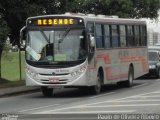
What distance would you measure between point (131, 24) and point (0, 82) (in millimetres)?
6870

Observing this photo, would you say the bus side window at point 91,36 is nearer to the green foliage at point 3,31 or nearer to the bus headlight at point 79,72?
the bus headlight at point 79,72

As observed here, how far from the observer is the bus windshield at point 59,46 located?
75.2 feet

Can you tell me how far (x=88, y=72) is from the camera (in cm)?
2320

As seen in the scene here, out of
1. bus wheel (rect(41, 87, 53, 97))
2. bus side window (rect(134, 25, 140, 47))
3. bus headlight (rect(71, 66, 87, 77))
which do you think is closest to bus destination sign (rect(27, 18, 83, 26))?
bus headlight (rect(71, 66, 87, 77))

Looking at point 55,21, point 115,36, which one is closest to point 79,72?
point 55,21

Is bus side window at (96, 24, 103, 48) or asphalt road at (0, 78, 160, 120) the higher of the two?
bus side window at (96, 24, 103, 48)

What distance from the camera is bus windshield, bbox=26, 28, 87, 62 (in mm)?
22906

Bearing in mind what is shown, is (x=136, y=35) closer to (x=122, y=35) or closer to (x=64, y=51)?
(x=122, y=35)

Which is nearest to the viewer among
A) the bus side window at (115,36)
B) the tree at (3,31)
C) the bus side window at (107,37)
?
the bus side window at (107,37)

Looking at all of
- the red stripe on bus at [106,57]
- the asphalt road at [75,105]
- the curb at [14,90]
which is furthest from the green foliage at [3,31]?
the red stripe on bus at [106,57]

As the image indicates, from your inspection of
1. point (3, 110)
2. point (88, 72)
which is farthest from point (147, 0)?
point (3, 110)

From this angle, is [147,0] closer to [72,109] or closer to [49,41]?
[49,41]

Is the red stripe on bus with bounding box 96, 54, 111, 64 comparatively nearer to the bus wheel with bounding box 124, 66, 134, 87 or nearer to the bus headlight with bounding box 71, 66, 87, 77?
the bus headlight with bounding box 71, 66, 87, 77

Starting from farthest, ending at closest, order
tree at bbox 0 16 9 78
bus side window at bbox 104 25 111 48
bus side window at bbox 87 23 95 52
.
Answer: tree at bbox 0 16 9 78 < bus side window at bbox 104 25 111 48 < bus side window at bbox 87 23 95 52
